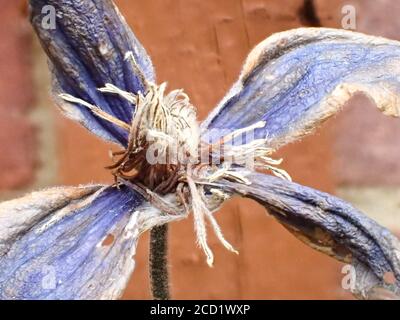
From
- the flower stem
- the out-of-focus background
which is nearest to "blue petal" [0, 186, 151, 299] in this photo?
the flower stem

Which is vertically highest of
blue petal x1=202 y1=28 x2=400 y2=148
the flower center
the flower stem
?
blue petal x1=202 y1=28 x2=400 y2=148

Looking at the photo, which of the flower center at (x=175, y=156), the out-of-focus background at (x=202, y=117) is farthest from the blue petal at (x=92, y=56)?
the out-of-focus background at (x=202, y=117)

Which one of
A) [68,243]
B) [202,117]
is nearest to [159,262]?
[68,243]

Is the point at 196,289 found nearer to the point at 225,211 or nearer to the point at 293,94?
the point at 225,211

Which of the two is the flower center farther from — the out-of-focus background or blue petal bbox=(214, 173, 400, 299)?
the out-of-focus background

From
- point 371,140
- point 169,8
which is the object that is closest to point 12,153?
point 169,8
